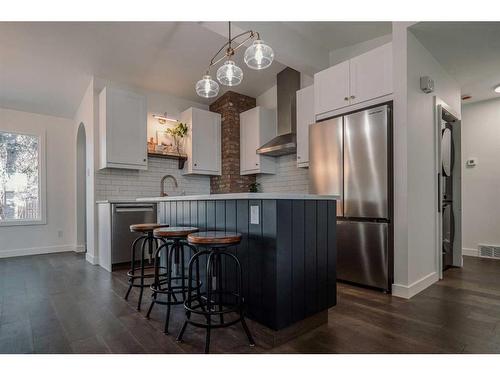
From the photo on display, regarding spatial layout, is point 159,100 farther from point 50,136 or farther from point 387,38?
point 387,38

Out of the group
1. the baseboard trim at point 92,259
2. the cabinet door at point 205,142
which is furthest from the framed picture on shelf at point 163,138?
the baseboard trim at point 92,259

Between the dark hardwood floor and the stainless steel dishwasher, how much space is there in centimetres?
71

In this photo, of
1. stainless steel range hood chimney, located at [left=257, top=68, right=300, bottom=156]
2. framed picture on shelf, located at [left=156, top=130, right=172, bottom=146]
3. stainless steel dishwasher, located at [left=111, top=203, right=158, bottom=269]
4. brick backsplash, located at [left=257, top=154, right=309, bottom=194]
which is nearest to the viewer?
stainless steel dishwasher, located at [left=111, top=203, right=158, bottom=269]

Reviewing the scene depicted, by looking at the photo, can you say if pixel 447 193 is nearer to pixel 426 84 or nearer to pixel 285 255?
pixel 426 84

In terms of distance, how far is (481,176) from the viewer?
4648 mm

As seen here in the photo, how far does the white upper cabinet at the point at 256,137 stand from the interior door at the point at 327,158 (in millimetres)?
1668

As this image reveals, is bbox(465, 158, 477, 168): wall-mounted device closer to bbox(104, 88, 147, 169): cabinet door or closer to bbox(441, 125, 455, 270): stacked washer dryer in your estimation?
bbox(441, 125, 455, 270): stacked washer dryer

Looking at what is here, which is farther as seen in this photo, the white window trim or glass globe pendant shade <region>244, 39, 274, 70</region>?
the white window trim

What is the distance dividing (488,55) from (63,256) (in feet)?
21.8

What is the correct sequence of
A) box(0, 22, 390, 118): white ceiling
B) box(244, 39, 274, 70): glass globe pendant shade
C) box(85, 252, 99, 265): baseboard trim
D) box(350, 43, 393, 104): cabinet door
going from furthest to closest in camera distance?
box(85, 252, 99, 265): baseboard trim → box(0, 22, 390, 118): white ceiling → box(350, 43, 393, 104): cabinet door → box(244, 39, 274, 70): glass globe pendant shade

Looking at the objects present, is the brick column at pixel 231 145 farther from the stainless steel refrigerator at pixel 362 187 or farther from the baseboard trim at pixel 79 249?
the baseboard trim at pixel 79 249

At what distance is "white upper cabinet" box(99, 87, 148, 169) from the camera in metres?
4.15

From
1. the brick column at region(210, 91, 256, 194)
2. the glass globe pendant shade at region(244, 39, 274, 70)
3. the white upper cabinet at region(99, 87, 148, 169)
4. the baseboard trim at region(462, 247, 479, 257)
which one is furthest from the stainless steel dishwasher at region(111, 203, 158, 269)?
the baseboard trim at region(462, 247, 479, 257)
